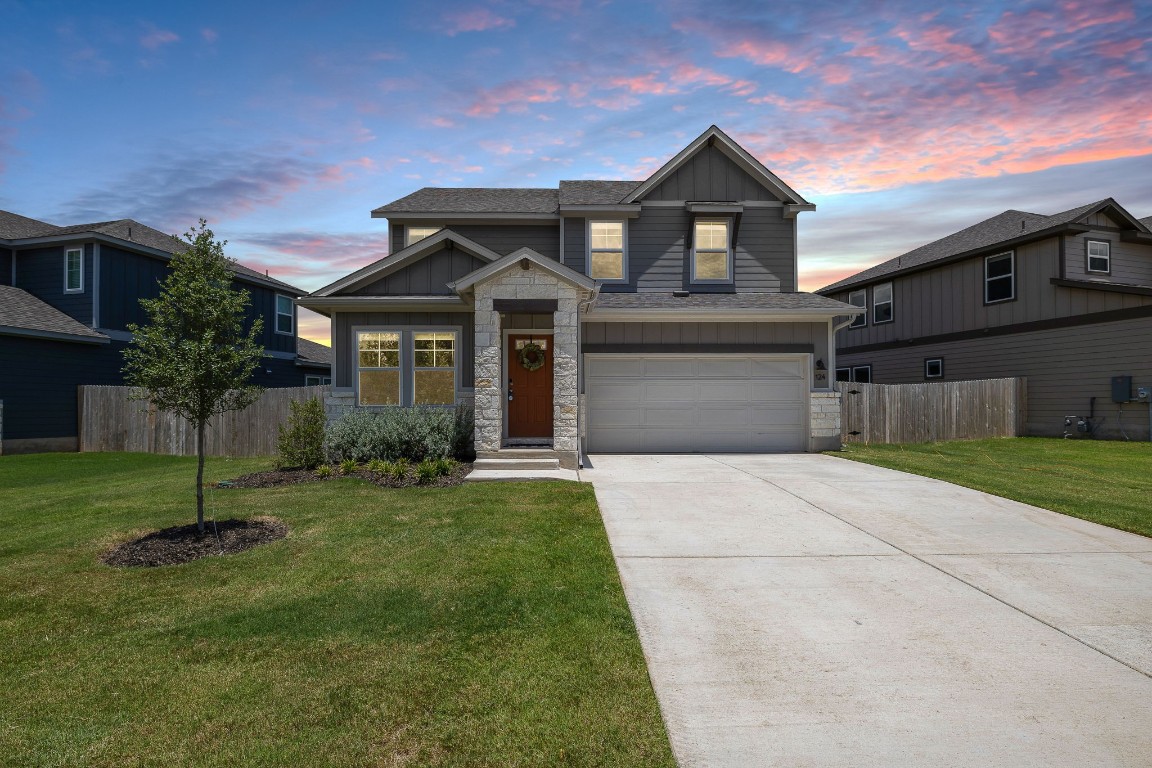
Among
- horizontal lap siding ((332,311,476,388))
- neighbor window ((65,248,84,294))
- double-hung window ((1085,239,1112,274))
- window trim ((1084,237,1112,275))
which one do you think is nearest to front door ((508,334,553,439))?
horizontal lap siding ((332,311,476,388))

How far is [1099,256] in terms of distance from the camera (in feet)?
60.2

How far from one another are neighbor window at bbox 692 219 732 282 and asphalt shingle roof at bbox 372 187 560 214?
3935 mm

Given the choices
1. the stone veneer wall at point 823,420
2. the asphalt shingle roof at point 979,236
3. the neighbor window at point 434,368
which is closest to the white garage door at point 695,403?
the stone veneer wall at point 823,420

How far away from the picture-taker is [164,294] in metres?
6.23

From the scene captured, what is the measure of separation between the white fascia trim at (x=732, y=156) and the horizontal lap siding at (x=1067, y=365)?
951 centimetres

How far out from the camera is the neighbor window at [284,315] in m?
24.3

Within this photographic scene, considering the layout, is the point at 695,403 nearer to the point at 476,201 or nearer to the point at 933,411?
the point at 933,411

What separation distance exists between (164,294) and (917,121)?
14.2m

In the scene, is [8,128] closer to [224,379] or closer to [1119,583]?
[224,379]

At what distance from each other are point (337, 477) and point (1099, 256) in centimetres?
2265

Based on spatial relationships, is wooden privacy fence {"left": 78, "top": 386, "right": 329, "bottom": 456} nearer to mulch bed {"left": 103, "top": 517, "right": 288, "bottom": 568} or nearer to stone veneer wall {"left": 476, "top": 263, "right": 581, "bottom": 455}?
stone veneer wall {"left": 476, "top": 263, "right": 581, "bottom": 455}

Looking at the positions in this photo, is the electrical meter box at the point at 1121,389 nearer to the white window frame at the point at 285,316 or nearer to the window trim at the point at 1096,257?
the window trim at the point at 1096,257

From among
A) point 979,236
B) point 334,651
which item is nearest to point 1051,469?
point 979,236

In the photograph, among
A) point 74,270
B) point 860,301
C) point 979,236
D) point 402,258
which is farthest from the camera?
point 860,301
